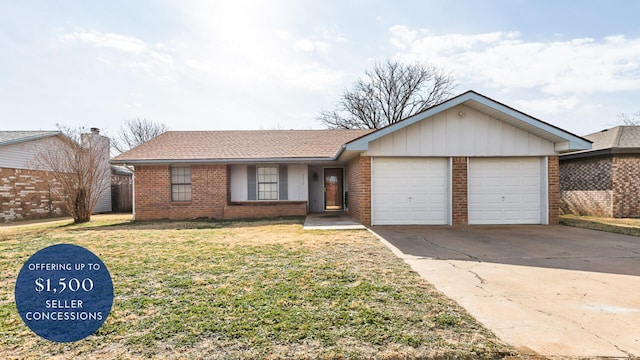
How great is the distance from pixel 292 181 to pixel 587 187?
12.8 m

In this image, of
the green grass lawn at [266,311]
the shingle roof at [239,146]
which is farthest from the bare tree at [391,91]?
the green grass lawn at [266,311]

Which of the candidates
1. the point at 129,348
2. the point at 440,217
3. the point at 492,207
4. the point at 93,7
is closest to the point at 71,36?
the point at 93,7

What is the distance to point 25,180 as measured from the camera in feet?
48.1

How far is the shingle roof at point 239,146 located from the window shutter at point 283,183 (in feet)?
2.77

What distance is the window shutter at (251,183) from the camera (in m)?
13.4

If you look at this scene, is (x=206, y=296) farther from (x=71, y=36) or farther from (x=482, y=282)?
(x=71, y=36)

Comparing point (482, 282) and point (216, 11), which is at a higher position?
point (216, 11)

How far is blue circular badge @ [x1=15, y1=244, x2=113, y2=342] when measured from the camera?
2996 millimetres

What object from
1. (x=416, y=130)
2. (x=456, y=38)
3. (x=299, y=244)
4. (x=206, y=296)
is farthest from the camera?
(x=456, y=38)

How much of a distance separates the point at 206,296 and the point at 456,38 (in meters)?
14.7

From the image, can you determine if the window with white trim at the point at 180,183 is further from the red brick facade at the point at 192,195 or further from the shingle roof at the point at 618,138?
the shingle roof at the point at 618,138

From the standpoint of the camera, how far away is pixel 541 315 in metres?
3.24

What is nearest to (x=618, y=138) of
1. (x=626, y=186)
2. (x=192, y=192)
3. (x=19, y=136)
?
(x=626, y=186)

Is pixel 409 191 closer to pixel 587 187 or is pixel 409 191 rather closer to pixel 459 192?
pixel 459 192
